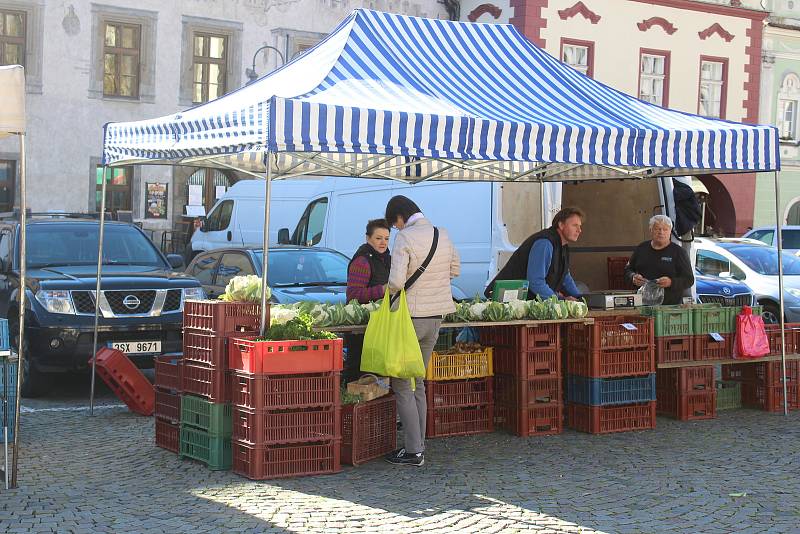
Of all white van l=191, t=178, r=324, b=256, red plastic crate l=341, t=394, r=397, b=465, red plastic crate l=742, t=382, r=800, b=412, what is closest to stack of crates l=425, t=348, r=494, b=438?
red plastic crate l=341, t=394, r=397, b=465

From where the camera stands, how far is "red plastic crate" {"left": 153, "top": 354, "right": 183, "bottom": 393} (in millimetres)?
8953

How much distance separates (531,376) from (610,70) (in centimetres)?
2284

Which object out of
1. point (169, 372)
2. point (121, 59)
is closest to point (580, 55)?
point (121, 59)

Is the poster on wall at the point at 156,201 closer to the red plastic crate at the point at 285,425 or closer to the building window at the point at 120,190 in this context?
the building window at the point at 120,190

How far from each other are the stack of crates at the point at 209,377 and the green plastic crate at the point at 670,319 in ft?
12.6

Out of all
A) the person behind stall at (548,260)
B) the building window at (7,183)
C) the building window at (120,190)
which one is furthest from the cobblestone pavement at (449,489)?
the building window at (120,190)

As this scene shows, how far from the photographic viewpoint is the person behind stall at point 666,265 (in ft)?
38.2

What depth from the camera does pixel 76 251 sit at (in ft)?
42.1

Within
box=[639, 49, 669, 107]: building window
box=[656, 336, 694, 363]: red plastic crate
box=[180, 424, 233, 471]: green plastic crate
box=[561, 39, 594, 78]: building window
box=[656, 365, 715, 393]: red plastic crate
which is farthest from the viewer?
box=[639, 49, 669, 107]: building window

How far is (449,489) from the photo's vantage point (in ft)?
26.1

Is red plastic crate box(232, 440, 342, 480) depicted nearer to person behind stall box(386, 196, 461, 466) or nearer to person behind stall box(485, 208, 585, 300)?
person behind stall box(386, 196, 461, 466)

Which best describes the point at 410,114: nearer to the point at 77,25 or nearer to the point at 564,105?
the point at 564,105

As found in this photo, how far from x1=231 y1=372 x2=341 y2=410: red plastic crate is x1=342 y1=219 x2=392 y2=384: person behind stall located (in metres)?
1.71

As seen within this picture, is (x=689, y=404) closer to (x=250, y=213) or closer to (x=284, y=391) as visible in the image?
(x=284, y=391)
